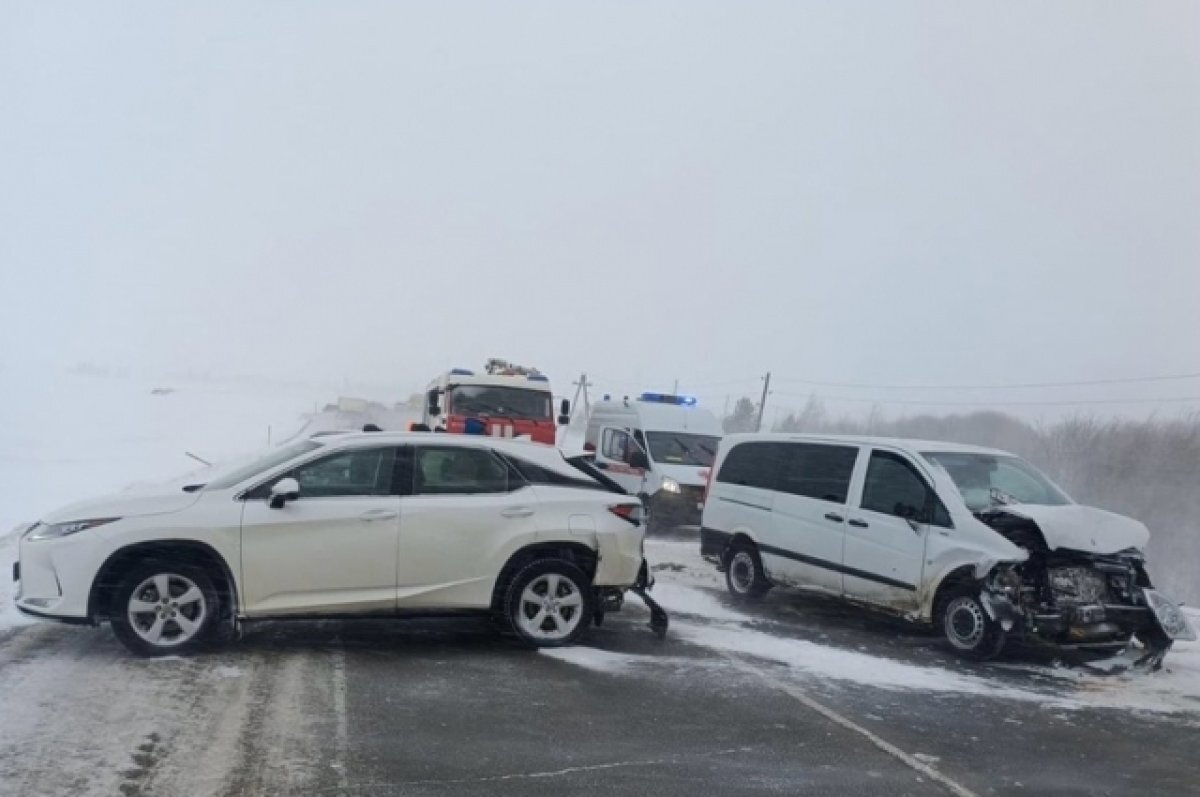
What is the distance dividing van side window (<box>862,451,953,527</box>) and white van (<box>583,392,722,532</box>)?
314 inches

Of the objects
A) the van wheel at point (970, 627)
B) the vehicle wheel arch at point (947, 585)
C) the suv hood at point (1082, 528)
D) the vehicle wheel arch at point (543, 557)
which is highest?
the suv hood at point (1082, 528)

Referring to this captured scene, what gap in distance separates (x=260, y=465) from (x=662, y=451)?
11.5 m

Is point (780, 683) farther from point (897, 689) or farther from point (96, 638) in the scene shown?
point (96, 638)

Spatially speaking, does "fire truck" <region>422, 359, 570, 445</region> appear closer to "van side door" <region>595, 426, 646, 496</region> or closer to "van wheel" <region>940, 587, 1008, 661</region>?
"van side door" <region>595, 426, 646, 496</region>

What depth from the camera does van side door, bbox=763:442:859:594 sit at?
31.2ft

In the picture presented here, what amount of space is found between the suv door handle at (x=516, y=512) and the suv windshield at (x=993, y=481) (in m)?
3.87

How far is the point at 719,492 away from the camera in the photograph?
11.4 metres

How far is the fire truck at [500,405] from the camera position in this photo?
60.1 feet

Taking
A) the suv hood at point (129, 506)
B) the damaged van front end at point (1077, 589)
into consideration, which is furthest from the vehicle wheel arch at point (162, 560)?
the damaged van front end at point (1077, 589)

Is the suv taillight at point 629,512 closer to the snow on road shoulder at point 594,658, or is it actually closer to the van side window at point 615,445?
the snow on road shoulder at point 594,658

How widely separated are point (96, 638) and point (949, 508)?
693 centimetres

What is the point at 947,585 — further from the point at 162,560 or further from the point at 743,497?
the point at 162,560

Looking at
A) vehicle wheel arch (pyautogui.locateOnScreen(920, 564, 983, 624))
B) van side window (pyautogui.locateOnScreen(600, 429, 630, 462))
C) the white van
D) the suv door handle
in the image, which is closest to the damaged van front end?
vehicle wheel arch (pyautogui.locateOnScreen(920, 564, 983, 624))

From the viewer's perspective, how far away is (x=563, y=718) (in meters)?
5.91
